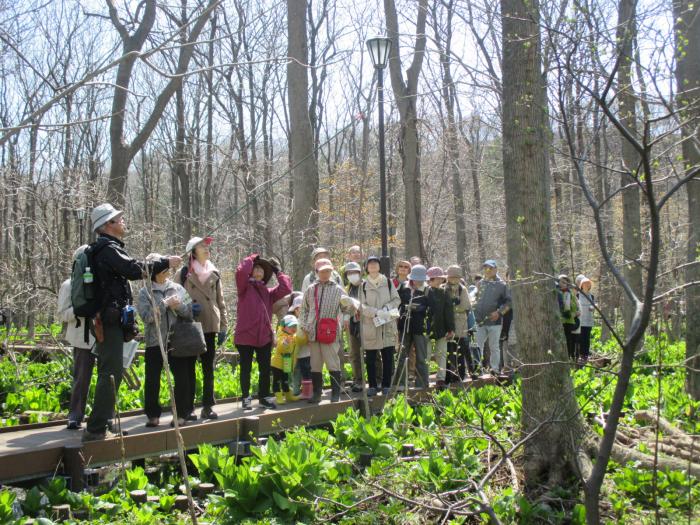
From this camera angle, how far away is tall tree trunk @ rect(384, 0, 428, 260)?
1617 cm

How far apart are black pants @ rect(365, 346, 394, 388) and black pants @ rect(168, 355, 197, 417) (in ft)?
8.85

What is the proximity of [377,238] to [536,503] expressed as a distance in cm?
2326

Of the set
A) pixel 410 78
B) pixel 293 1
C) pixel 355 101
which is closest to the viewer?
pixel 293 1

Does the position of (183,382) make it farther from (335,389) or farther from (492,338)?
(492,338)

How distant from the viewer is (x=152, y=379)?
22.4 ft

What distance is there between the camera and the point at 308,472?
205 inches

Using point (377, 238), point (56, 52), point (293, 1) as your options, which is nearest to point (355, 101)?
point (377, 238)

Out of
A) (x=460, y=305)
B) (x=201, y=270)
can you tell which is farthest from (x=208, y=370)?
(x=460, y=305)

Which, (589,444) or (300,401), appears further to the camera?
(300,401)

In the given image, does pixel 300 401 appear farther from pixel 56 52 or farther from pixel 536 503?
pixel 56 52

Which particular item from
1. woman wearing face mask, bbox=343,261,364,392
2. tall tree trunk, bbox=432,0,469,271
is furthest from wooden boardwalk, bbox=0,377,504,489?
tall tree trunk, bbox=432,0,469,271

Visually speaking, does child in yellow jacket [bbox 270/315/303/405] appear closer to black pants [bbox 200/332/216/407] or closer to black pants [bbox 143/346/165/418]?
black pants [bbox 200/332/216/407]

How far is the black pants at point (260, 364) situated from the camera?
7887 mm

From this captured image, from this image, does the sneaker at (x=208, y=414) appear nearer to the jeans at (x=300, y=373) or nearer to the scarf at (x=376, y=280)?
the jeans at (x=300, y=373)
